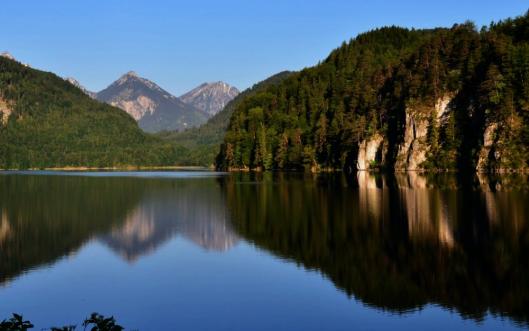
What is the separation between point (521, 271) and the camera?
1231 inches

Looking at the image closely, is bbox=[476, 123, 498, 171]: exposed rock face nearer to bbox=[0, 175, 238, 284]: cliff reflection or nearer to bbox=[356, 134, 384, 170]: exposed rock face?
bbox=[356, 134, 384, 170]: exposed rock face

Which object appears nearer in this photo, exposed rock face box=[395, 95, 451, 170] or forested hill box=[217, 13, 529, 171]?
forested hill box=[217, 13, 529, 171]

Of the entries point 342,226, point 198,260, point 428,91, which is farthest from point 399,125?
point 198,260

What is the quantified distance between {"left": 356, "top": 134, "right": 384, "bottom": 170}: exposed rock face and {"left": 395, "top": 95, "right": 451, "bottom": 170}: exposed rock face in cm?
1223

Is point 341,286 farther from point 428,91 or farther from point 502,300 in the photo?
point 428,91

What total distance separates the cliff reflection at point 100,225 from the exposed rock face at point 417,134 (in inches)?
3624

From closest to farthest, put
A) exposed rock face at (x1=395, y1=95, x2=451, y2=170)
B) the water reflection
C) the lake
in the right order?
the lake
the water reflection
exposed rock face at (x1=395, y1=95, x2=451, y2=170)

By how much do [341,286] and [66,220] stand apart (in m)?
38.4

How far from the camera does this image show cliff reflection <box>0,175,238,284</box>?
1651 inches

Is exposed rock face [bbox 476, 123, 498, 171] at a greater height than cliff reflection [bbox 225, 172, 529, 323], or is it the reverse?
exposed rock face [bbox 476, 123, 498, 171]

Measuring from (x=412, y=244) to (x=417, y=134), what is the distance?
5104 inches

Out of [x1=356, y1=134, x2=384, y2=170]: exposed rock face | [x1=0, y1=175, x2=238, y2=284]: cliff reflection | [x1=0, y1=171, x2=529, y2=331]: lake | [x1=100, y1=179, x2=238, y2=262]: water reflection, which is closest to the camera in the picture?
[x1=0, y1=171, x2=529, y2=331]: lake

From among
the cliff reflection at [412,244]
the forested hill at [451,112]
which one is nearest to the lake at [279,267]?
the cliff reflection at [412,244]

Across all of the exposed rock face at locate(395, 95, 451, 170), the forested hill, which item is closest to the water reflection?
the forested hill
